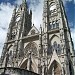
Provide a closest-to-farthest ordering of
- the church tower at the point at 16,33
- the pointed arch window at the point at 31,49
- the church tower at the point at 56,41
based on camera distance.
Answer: the church tower at the point at 56,41 < the pointed arch window at the point at 31,49 < the church tower at the point at 16,33

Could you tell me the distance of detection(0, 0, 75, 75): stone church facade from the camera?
76.7ft

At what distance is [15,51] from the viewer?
94.2ft

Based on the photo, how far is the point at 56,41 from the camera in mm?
26953

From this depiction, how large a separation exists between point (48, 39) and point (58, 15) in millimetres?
5253

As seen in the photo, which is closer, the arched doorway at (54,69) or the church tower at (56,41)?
the church tower at (56,41)

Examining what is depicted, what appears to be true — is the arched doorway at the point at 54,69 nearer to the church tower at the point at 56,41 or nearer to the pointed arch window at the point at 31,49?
the church tower at the point at 56,41

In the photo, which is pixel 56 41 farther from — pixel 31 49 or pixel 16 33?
pixel 16 33

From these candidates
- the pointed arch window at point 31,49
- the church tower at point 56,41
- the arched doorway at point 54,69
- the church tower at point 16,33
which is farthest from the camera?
the church tower at point 16,33

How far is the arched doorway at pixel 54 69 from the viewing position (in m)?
23.3

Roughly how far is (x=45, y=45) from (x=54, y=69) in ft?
14.2

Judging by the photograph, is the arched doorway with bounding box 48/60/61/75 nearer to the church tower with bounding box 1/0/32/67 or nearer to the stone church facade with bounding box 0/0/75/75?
the stone church facade with bounding box 0/0/75/75

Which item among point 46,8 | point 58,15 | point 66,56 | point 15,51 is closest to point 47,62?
point 66,56

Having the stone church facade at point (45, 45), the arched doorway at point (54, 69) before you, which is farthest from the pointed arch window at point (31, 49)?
the arched doorway at point (54, 69)

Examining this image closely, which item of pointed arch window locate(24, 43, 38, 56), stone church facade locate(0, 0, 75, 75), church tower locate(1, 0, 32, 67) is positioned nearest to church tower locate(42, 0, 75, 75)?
stone church facade locate(0, 0, 75, 75)
